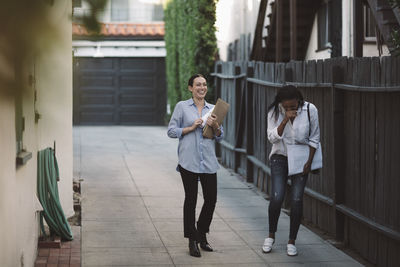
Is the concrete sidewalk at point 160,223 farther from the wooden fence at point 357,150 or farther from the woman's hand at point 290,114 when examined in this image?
the woman's hand at point 290,114

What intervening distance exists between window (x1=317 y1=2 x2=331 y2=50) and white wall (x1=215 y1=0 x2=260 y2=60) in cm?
379

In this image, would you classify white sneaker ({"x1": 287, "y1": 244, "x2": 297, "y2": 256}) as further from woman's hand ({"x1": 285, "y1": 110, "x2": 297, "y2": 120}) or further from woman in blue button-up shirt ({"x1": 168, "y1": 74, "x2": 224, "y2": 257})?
woman's hand ({"x1": 285, "y1": 110, "x2": 297, "y2": 120})

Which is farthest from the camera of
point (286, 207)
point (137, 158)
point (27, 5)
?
point (137, 158)

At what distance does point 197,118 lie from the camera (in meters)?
7.10

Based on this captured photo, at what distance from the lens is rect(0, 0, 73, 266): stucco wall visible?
3.37ft

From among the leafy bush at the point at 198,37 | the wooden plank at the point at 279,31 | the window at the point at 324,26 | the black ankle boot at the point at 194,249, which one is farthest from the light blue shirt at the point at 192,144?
the window at the point at 324,26

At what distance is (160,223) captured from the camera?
888 centimetres

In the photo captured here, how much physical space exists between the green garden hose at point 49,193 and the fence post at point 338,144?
291 cm

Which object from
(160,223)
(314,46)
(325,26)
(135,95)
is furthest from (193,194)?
(135,95)

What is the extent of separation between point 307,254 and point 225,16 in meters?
19.0

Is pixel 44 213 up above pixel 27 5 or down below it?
below

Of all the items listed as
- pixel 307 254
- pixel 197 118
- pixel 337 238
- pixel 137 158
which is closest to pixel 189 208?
pixel 197 118

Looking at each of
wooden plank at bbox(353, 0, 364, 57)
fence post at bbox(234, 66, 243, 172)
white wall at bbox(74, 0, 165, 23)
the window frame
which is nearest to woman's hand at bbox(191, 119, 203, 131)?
wooden plank at bbox(353, 0, 364, 57)

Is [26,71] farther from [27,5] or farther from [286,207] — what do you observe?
[286,207]
